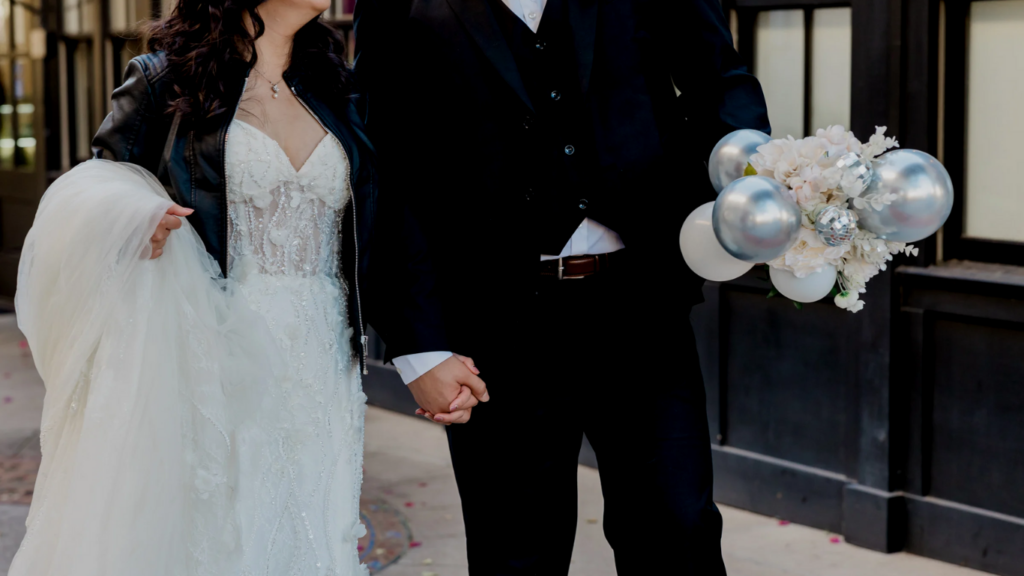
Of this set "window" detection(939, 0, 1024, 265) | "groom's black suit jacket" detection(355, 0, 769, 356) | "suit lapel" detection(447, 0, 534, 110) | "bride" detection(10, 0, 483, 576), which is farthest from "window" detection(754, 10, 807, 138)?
"suit lapel" detection(447, 0, 534, 110)

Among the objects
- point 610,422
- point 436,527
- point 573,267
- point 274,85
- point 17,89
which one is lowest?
point 436,527

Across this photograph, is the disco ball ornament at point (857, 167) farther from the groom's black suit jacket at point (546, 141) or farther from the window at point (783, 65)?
the window at point (783, 65)

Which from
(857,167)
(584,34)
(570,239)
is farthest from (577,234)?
(857,167)

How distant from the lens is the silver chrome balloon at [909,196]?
7.60ft

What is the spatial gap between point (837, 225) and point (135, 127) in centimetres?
163

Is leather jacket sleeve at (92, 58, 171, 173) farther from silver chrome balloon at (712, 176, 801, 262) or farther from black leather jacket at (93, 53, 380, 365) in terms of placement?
silver chrome balloon at (712, 176, 801, 262)

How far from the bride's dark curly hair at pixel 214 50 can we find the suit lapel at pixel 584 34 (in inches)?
27.4

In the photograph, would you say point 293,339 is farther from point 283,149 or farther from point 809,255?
point 809,255

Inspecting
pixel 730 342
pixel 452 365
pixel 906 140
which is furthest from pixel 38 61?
pixel 452 365

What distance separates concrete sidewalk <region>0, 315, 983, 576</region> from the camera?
451 centimetres

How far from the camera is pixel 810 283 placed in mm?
2428

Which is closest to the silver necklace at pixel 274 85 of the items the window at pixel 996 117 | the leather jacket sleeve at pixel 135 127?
the leather jacket sleeve at pixel 135 127

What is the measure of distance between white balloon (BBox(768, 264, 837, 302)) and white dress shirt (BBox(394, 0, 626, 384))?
0.45 metres

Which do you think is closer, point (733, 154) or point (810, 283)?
point (810, 283)
